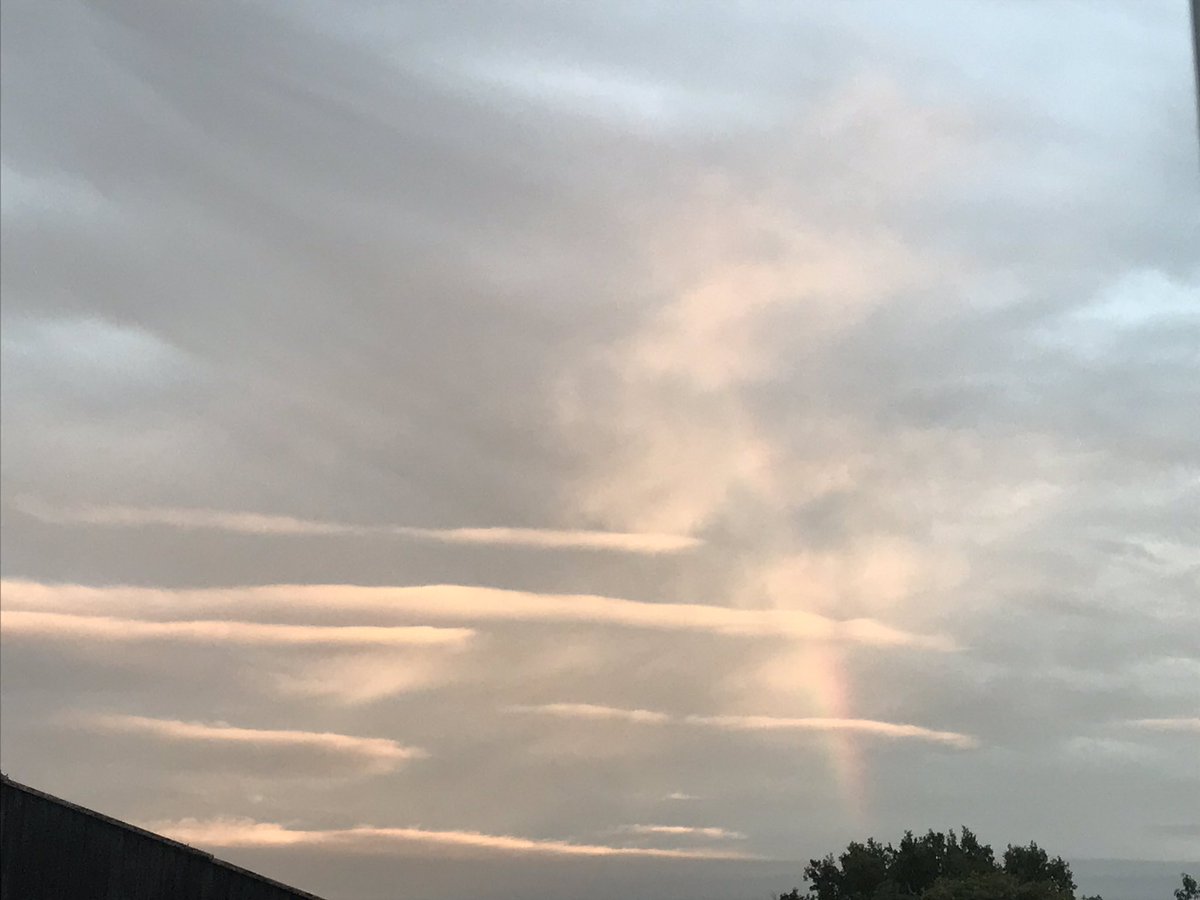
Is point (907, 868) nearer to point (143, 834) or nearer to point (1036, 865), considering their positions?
point (1036, 865)

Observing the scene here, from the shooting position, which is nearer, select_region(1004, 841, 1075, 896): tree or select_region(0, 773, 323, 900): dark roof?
select_region(0, 773, 323, 900): dark roof

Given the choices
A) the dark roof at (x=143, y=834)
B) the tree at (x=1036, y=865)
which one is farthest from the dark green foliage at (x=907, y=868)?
the dark roof at (x=143, y=834)

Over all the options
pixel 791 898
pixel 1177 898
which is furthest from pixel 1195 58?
→ pixel 1177 898

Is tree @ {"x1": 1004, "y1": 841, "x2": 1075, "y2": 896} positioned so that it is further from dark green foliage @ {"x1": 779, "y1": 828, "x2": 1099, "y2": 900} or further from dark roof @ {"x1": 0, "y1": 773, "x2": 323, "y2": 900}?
dark roof @ {"x1": 0, "y1": 773, "x2": 323, "y2": 900}

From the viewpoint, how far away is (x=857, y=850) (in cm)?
7875

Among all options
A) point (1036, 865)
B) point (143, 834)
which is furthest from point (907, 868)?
point (143, 834)

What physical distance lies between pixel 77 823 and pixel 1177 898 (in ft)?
296

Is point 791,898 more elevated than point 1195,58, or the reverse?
point 1195,58

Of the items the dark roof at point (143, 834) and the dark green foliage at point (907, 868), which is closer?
the dark roof at point (143, 834)

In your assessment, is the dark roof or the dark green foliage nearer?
the dark roof

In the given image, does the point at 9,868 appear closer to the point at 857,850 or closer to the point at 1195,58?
the point at 1195,58

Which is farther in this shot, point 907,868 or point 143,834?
point 907,868

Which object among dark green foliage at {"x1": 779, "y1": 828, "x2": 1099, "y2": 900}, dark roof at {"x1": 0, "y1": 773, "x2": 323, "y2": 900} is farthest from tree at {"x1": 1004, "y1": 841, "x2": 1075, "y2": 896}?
dark roof at {"x1": 0, "y1": 773, "x2": 323, "y2": 900}

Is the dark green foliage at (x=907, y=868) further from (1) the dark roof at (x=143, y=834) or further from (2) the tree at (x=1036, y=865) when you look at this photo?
(1) the dark roof at (x=143, y=834)
